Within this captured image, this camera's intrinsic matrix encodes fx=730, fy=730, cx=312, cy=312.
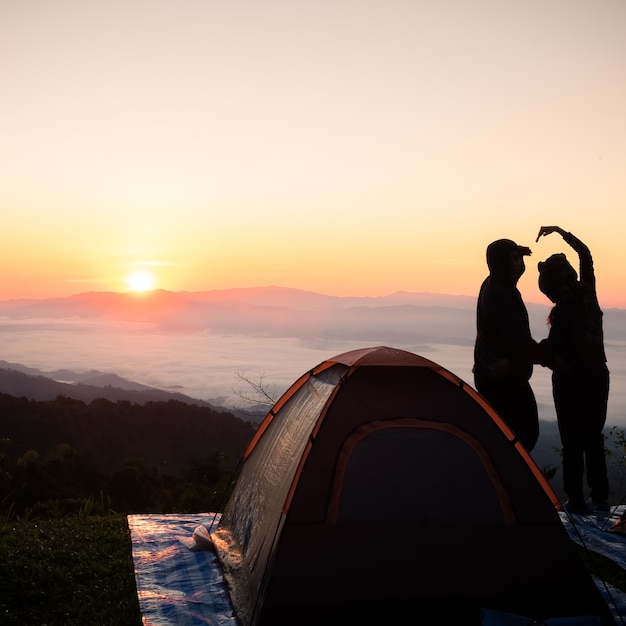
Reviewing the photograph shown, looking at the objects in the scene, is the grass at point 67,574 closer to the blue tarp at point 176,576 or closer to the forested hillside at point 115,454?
the blue tarp at point 176,576

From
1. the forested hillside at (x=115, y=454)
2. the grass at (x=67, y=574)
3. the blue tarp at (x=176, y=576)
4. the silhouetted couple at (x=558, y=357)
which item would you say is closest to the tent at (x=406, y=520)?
the blue tarp at (x=176, y=576)

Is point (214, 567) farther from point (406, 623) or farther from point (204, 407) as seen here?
point (204, 407)

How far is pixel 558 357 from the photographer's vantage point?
796 cm

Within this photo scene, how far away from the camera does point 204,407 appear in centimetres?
2494

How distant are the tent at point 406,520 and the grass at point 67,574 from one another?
986 mm

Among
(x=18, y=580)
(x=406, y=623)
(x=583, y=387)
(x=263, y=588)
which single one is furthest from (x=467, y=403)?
(x=18, y=580)

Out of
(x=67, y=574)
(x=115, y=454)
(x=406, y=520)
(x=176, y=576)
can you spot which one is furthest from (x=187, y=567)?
(x=115, y=454)

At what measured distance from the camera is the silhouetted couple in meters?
7.31

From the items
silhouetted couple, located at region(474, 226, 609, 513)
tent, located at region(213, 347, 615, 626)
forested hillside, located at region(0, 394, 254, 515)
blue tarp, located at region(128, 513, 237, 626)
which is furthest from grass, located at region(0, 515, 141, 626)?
silhouetted couple, located at region(474, 226, 609, 513)

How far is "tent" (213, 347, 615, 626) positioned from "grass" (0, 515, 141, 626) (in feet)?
3.23

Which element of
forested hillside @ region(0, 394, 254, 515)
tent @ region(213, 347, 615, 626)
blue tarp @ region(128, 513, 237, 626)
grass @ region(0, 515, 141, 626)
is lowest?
forested hillside @ region(0, 394, 254, 515)

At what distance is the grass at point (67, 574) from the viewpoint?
17.4 feet

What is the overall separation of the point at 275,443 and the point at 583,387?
3770mm

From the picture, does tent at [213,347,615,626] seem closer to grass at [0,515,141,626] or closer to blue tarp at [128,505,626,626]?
blue tarp at [128,505,626,626]
